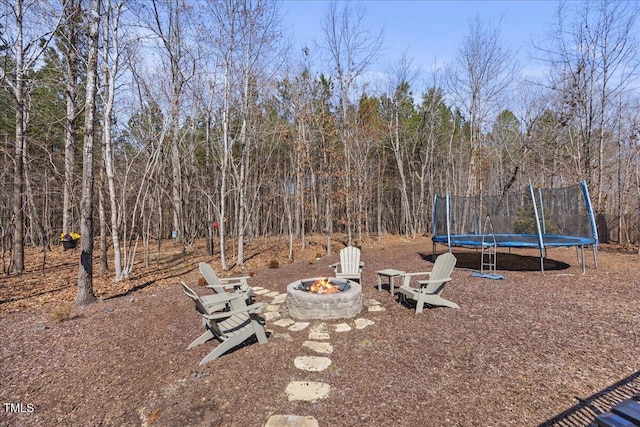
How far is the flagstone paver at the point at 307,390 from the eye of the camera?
2.34 m

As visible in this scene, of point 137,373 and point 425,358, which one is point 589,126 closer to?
point 425,358

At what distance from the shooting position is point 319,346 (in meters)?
3.25

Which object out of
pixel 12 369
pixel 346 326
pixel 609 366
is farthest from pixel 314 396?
pixel 12 369

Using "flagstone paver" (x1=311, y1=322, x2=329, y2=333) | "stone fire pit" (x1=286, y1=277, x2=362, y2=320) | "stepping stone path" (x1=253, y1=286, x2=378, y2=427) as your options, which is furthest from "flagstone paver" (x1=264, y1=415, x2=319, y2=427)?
"stone fire pit" (x1=286, y1=277, x2=362, y2=320)

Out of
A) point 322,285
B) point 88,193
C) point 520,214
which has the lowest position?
point 322,285

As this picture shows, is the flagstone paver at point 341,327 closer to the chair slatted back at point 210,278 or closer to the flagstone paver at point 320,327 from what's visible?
the flagstone paver at point 320,327

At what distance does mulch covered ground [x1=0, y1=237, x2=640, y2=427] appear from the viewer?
2180mm

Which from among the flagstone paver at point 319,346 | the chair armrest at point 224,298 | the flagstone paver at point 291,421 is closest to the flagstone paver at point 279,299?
the chair armrest at point 224,298

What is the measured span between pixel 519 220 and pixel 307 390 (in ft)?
30.3

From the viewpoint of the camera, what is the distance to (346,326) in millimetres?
3779

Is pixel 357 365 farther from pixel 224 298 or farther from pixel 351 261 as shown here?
pixel 351 261

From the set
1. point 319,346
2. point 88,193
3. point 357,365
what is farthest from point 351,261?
point 88,193

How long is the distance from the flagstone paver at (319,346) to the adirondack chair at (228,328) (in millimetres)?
483

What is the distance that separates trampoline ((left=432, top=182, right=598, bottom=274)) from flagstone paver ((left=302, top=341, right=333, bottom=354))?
4757mm
